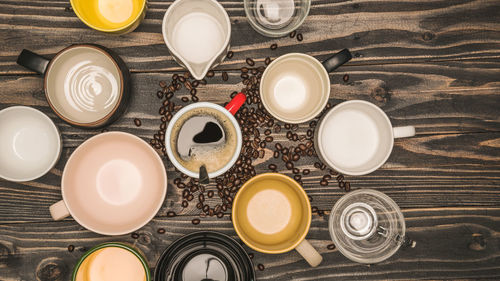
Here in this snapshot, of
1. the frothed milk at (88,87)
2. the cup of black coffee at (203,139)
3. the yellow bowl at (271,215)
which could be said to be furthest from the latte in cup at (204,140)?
the frothed milk at (88,87)

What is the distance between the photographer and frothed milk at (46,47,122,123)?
1.09m

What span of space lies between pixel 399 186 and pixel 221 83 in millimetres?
670

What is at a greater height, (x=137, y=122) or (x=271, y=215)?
(x=137, y=122)

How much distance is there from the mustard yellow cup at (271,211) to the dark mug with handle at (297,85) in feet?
0.71

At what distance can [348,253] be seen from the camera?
1087 mm

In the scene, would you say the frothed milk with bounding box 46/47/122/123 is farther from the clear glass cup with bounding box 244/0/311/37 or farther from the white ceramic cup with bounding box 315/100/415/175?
the white ceramic cup with bounding box 315/100/415/175

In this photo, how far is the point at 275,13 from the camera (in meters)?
1.16

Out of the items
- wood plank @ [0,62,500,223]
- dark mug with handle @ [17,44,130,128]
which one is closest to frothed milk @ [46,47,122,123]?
dark mug with handle @ [17,44,130,128]

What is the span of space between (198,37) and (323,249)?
2.55 ft

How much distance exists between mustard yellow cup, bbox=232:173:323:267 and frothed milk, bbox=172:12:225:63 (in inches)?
16.7

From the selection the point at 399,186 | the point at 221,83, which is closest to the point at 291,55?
the point at 221,83

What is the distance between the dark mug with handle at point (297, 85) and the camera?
105 cm

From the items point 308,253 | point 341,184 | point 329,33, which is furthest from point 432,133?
point 308,253

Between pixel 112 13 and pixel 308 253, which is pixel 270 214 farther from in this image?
pixel 112 13
